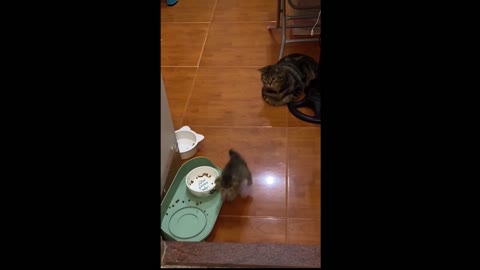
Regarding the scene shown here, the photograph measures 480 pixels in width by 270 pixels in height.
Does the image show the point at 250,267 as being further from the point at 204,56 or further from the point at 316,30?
the point at 316,30

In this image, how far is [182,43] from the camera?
2645 millimetres

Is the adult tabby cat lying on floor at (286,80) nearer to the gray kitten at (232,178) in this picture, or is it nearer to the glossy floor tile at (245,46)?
the glossy floor tile at (245,46)

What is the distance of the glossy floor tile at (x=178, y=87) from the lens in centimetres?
199

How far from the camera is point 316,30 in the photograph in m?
2.56

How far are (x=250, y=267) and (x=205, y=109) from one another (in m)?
1.20

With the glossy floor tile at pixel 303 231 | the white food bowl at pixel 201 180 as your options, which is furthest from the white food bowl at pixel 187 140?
the glossy floor tile at pixel 303 231

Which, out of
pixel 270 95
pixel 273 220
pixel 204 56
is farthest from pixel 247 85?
pixel 273 220

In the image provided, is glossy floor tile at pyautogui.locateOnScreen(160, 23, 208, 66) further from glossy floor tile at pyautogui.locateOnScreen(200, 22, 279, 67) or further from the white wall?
the white wall

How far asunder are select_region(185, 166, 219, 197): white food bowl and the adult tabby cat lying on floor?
0.65 meters

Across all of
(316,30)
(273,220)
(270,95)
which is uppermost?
(316,30)

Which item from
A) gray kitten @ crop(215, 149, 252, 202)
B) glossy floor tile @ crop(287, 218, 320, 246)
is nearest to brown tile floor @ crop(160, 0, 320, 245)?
glossy floor tile @ crop(287, 218, 320, 246)

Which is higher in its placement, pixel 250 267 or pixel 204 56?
pixel 204 56

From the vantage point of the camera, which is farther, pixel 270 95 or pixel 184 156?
pixel 270 95

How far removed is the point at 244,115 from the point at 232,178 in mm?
756
